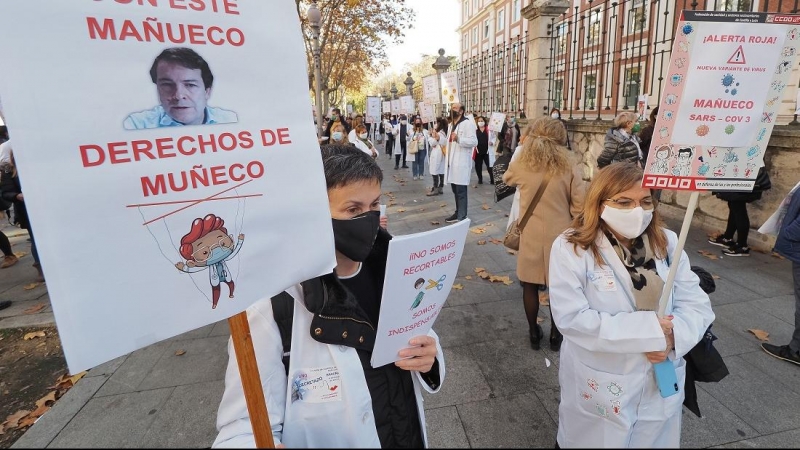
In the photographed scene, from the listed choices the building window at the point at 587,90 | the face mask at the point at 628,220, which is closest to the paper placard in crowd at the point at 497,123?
the building window at the point at 587,90

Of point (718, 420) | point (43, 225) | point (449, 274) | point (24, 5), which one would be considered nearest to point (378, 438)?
point (449, 274)

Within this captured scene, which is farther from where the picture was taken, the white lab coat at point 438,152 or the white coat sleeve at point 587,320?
the white lab coat at point 438,152

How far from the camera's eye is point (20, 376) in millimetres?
3855

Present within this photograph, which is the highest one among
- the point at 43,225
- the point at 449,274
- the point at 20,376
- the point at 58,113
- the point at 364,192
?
the point at 58,113

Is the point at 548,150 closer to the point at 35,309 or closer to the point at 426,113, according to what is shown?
the point at 35,309

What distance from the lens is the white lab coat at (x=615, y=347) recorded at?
6.48ft

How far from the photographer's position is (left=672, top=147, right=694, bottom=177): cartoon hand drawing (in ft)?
6.89

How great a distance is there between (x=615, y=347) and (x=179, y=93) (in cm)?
198

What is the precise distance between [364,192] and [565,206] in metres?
2.71

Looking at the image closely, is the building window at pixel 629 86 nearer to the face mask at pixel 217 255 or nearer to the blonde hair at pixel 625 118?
the blonde hair at pixel 625 118

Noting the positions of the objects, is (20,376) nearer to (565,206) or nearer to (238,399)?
(238,399)

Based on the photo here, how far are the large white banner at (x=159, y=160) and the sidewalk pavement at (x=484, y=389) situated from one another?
7.05ft

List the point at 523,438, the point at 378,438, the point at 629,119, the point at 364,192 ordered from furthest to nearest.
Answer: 1. the point at 629,119
2. the point at 523,438
3. the point at 364,192
4. the point at 378,438

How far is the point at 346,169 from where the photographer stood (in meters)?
1.59
